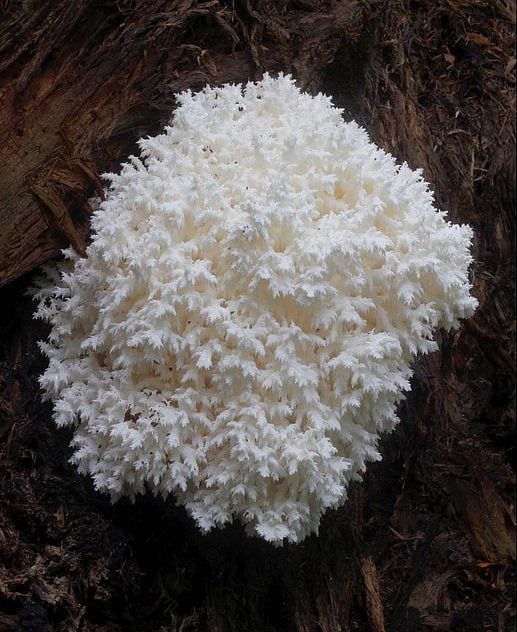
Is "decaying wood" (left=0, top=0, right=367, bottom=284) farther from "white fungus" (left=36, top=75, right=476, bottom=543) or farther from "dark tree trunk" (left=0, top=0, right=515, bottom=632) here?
"white fungus" (left=36, top=75, right=476, bottom=543)

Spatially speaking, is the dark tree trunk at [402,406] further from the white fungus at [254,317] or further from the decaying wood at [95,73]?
the white fungus at [254,317]

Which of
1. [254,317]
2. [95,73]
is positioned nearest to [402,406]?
[254,317]

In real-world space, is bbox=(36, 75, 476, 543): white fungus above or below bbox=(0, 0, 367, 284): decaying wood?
below

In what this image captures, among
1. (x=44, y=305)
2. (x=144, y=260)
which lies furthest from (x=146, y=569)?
(x=144, y=260)

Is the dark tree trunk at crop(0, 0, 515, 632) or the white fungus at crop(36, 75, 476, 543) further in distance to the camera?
the dark tree trunk at crop(0, 0, 515, 632)

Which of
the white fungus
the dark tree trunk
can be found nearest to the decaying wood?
the dark tree trunk

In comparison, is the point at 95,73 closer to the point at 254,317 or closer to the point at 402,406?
the point at 254,317
